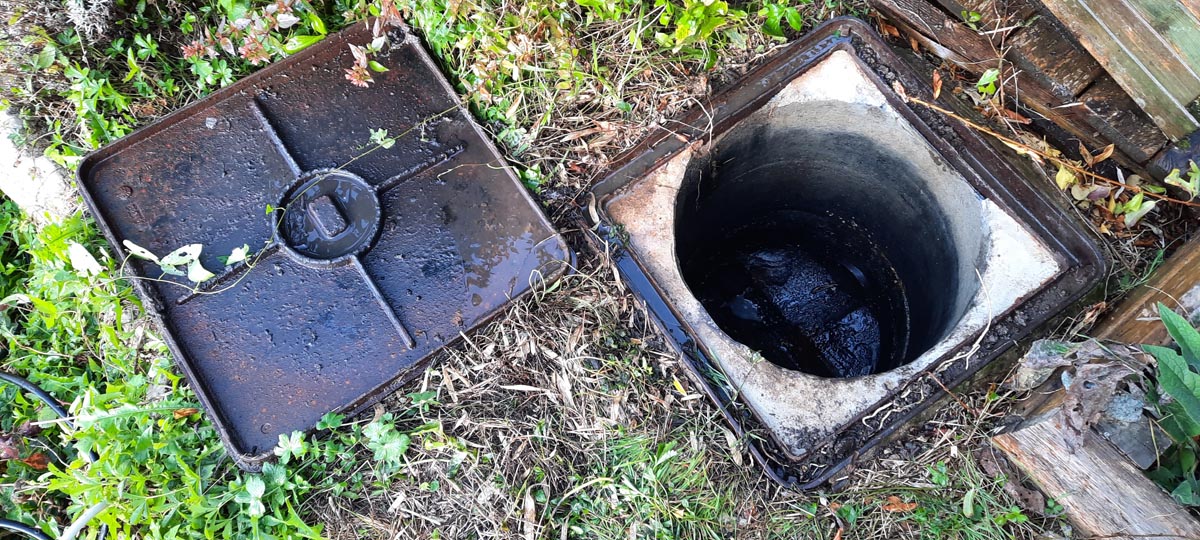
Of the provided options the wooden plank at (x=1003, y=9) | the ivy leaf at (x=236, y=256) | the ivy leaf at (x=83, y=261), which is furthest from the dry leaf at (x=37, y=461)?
the wooden plank at (x=1003, y=9)

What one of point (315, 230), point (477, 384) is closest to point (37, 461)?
point (315, 230)

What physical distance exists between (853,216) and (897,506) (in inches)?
56.7

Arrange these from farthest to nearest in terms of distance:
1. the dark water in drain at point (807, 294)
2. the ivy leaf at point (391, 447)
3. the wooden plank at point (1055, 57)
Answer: the dark water in drain at point (807, 294) → the wooden plank at point (1055, 57) → the ivy leaf at point (391, 447)

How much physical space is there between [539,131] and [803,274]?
1755 millimetres

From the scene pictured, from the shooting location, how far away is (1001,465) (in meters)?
1.89

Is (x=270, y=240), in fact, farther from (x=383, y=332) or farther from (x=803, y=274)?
(x=803, y=274)

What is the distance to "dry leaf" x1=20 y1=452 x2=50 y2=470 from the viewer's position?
2.11 m

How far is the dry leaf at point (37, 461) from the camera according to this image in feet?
6.91

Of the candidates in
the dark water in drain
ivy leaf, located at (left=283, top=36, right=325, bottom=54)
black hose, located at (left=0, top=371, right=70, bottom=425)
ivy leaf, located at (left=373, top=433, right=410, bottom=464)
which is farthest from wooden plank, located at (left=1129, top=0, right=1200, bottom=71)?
black hose, located at (left=0, top=371, right=70, bottom=425)

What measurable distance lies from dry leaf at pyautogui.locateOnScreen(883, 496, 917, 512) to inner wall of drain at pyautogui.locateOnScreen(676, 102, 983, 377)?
60 centimetres

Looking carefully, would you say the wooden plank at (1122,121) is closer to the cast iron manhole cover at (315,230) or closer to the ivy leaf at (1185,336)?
the ivy leaf at (1185,336)

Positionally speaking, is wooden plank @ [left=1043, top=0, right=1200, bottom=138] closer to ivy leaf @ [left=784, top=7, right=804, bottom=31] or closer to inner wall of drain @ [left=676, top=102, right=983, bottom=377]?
inner wall of drain @ [left=676, top=102, right=983, bottom=377]

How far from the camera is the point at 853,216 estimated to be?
9.71ft

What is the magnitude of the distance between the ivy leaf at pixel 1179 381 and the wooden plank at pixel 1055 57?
942 mm
